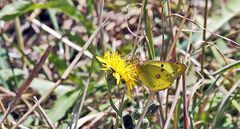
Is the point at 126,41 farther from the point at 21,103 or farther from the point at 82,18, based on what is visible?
the point at 21,103

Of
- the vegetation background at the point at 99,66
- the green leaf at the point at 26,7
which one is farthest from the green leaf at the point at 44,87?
the green leaf at the point at 26,7

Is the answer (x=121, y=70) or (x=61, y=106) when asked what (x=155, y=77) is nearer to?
(x=121, y=70)

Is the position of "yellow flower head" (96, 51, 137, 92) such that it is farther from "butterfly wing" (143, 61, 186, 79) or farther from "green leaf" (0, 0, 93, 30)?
"green leaf" (0, 0, 93, 30)

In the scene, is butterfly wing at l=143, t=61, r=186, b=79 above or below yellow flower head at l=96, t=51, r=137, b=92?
above

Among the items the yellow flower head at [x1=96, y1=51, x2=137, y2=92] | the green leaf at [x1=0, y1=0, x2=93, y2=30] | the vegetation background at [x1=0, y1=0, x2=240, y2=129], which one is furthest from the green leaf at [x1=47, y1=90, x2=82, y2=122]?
the yellow flower head at [x1=96, y1=51, x2=137, y2=92]

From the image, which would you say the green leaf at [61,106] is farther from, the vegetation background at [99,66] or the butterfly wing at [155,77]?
the butterfly wing at [155,77]

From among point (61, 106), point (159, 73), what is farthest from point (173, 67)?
point (61, 106)

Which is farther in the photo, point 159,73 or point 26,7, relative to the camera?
point 26,7
